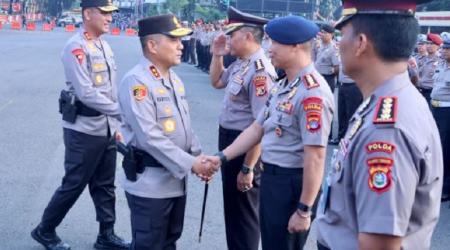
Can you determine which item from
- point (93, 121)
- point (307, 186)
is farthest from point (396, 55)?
point (93, 121)

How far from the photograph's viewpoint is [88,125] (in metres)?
4.54

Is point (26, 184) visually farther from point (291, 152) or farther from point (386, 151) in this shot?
point (386, 151)

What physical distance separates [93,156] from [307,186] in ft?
6.80

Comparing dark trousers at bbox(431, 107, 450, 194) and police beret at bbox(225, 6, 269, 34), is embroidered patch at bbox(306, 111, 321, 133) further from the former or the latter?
dark trousers at bbox(431, 107, 450, 194)

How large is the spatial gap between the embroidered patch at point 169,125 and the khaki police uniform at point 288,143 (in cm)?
56

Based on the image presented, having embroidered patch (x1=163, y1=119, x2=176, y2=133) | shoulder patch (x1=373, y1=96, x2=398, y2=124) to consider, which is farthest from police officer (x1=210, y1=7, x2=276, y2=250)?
shoulder patch (x1=373, y1=96, x2=398, y2=124)

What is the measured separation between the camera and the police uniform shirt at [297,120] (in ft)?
10.3

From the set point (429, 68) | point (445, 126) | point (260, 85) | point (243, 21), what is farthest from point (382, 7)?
point (429, 68)

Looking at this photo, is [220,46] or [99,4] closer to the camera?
[99,4]

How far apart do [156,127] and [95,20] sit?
162 cm

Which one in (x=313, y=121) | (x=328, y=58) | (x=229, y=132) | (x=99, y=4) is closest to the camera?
(x=313, y=121)

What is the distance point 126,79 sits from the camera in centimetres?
353

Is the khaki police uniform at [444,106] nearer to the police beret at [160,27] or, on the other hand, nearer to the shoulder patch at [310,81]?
the shoulder patch at [310,81]

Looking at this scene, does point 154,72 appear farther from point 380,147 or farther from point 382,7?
point 380,147
